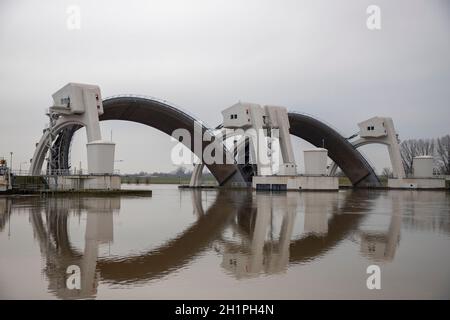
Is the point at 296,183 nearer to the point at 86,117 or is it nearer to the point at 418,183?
the point at 418,183

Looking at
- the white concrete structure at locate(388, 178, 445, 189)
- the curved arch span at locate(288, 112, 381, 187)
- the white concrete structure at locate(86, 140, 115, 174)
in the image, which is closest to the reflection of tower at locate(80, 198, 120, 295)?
the white concrete structure at locate(86, 140, 115, 174)

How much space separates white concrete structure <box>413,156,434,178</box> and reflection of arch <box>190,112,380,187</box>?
20.9ft

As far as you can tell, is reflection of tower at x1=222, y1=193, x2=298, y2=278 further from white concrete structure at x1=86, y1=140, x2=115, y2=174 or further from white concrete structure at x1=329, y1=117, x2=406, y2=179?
white concrete structure at x1=329, y1=117, x2=406, y2=179

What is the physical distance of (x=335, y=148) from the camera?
69.6m

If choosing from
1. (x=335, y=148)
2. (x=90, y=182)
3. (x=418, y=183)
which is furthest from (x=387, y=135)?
(x=90, y=182)

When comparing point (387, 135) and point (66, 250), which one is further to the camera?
point (387, 135)

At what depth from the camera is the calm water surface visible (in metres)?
8.71

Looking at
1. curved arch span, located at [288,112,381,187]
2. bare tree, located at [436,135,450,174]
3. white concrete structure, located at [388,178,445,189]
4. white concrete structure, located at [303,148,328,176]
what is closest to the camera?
white concrete structure, located at [303,148,328,176]

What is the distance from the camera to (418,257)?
39.4ft

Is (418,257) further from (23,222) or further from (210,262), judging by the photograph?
(23,222)

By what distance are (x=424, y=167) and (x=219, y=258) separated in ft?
187

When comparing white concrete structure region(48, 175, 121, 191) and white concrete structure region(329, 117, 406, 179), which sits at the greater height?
white concrete structure region(329, 117, 406, 179)
